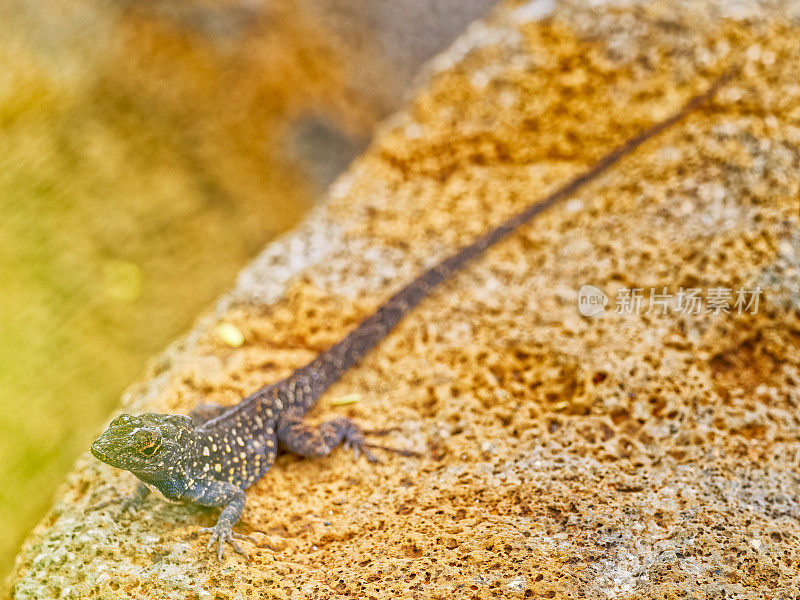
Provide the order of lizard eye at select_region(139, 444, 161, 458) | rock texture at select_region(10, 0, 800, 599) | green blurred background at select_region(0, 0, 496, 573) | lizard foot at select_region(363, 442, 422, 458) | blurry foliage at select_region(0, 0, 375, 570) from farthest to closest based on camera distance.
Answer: green blurred background at select_region(0, 0, 496, 573), blurry foliage at select_region(0, 0, 375, 570), lizard foot at select_region(363, 442, 422, 458), lizard eye at select_region(139, 444, 161, 458), rock texture at select_region(10, 0, 800, 599)

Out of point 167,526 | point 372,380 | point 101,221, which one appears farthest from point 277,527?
point 101,221

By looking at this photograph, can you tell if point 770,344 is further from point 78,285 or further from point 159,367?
point 78,285

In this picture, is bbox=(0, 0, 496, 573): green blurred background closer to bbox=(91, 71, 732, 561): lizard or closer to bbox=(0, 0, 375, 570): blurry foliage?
bbox=(0, 0, 375, 570): blurry foliage

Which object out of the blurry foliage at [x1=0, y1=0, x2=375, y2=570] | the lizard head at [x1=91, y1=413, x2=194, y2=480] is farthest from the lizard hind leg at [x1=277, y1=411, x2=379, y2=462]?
the blurry foliage at [x1=0, y1=0, x2=375, y2=570]

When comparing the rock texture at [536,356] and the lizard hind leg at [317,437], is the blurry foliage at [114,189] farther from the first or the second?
the lizard hind leg at [317,437]

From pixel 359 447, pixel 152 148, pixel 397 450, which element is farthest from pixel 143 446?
pixel 152 148

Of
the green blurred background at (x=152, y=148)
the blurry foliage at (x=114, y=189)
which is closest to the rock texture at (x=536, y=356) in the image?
the green blurred background at (x=152, y=148)
